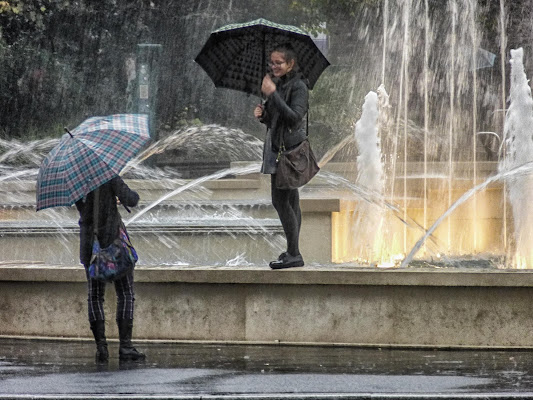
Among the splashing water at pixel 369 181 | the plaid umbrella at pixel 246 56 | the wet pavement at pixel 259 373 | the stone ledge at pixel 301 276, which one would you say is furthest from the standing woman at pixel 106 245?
the splashing water at pixel 369 181

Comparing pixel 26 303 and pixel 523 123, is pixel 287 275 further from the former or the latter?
pixel 523 123

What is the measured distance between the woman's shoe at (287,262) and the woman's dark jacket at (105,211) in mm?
1434

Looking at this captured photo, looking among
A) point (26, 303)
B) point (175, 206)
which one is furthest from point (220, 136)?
point (26, 303)

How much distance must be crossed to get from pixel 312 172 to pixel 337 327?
1.12 m

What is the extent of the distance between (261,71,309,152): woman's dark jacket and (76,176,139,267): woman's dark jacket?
1.49 meters

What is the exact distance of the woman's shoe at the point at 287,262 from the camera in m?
9.20

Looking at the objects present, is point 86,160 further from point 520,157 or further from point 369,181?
point 369,181

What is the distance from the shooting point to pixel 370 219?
46.8 feet

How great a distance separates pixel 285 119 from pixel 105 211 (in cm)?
165

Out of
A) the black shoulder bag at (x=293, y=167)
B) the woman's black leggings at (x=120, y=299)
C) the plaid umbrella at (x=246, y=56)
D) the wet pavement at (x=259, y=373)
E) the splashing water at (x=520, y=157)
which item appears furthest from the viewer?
the splashing water at (x=520, y=157)

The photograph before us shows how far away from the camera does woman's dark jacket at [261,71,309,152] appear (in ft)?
30.1

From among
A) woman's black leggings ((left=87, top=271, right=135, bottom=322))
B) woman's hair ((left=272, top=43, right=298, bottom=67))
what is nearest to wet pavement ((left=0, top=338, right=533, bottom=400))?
woman's black leggings ((left=87, top=271, right=135, bottom=322))

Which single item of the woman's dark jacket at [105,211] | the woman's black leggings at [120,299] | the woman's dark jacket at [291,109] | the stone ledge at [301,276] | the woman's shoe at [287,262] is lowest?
the woman's black leggings at [120,299]

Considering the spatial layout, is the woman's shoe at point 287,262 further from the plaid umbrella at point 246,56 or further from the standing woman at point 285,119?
the plaid umbrella at point 246,56
